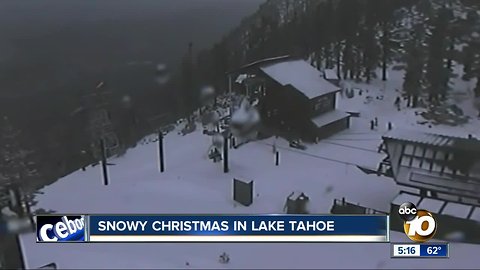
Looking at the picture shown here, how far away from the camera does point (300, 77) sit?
9.01 metres

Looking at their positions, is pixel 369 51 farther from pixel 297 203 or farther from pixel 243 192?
pixel 297 203

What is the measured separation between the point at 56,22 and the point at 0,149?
49.8ft

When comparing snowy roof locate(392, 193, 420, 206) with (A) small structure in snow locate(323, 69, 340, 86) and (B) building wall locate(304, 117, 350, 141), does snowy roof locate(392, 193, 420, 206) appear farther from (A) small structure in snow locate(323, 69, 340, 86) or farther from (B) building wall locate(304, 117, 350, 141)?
(A) small structure in snow locate(323, 69, 340, 86)

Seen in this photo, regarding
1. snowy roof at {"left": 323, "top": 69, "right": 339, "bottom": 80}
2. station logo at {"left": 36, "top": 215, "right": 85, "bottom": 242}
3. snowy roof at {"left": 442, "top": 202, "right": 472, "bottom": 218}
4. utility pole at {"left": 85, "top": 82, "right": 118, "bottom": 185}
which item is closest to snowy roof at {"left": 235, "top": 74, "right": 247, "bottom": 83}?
snowy roof at {"left": 323, "top": 69, "right": 339, "bottom": 80}

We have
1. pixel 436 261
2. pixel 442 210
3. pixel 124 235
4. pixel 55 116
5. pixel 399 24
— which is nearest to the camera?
pixel 124 235

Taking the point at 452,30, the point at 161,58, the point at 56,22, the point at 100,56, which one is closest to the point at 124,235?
the point at 452,30

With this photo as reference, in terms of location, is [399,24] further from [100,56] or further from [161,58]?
[100,56]

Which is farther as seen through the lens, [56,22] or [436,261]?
[56,22]

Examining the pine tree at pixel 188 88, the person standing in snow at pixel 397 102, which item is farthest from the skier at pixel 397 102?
the pine tree at pixel 188 88

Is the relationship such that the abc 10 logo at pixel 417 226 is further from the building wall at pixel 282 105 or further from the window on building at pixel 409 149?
the building wall at pixel 282 105

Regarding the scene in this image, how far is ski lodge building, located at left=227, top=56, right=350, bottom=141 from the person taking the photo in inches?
339

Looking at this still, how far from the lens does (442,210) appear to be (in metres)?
4.89

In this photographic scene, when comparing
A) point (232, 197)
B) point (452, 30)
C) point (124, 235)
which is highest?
point (452, 30)

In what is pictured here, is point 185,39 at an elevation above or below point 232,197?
above
